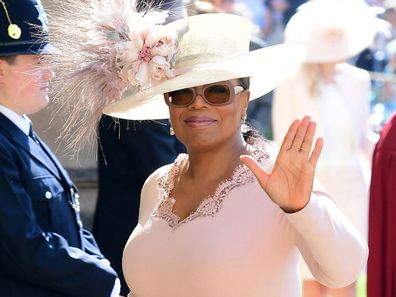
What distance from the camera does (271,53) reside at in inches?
130

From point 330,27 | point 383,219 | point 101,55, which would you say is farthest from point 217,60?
point 330,27

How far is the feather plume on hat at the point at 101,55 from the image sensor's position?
11.0 ft

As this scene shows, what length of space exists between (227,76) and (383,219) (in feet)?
5.12

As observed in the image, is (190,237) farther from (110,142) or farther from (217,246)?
(110,142)

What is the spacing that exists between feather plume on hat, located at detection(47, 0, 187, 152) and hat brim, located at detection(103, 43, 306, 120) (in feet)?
0.19

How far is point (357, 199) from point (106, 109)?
3.09 metres

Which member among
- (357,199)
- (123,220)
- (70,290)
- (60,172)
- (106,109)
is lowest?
(357,199)

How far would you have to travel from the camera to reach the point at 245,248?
304cm

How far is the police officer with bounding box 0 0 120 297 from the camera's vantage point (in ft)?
11.9

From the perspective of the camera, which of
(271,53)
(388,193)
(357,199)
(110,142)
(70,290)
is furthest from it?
(357,199)

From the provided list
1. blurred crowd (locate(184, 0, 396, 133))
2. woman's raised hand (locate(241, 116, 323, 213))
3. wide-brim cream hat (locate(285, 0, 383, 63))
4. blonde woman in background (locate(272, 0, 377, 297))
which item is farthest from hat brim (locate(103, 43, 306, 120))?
blurred crowd (locate(184, 0, 396, 133))

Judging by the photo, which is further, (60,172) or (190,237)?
(60,172)

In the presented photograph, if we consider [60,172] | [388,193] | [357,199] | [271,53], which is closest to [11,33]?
[60,172]

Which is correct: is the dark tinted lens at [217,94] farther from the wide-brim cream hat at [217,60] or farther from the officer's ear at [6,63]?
the officer's ear at [6,63]
